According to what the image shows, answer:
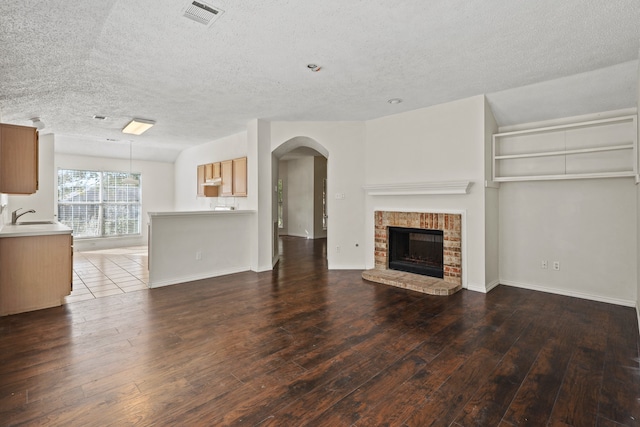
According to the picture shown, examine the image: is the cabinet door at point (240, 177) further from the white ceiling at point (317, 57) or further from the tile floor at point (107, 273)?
the tile floor at point (107, 273)

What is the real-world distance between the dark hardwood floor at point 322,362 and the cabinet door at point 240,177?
2.63 meters

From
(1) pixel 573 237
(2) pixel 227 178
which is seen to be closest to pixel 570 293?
(1) pixel 573 237

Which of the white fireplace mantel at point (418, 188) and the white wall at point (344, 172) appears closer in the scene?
the white fireplace mantel at point (418, 188)

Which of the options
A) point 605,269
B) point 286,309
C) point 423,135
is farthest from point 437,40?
point 605,269

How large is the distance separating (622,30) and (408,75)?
1.75 m

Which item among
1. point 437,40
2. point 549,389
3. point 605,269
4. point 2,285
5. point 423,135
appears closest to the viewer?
point 549,389

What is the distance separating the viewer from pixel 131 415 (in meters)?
1.83

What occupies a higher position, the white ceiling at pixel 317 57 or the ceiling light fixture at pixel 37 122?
the ceiling light fixture at pixel 37 122

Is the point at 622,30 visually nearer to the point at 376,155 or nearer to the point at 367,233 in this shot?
the point at 376,155

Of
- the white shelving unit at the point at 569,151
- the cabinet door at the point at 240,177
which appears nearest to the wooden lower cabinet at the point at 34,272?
the cabinet door at the point at 240,177

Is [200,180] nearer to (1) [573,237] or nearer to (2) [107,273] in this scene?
(2) [107,273]

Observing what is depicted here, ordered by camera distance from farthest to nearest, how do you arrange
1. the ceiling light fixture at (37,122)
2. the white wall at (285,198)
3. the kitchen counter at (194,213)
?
the white wall at (285,198) < the ceiling light fixture at (37,122) < the kitchen counter at (194,213)

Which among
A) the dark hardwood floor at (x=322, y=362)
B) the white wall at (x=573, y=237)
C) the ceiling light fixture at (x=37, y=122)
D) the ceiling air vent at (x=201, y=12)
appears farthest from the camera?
the ceiling light fixture at (x=37, y=122)

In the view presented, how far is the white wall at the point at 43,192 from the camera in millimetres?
6578
